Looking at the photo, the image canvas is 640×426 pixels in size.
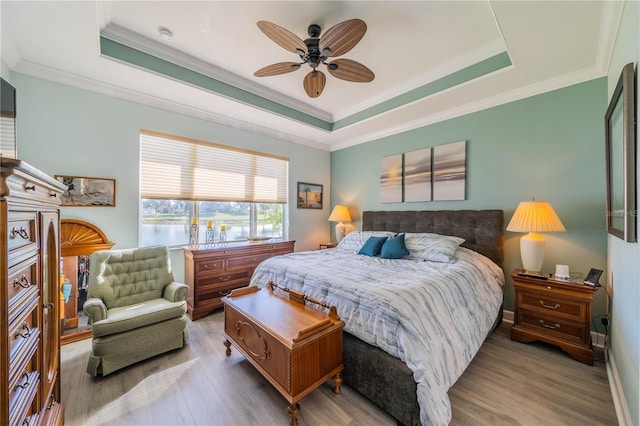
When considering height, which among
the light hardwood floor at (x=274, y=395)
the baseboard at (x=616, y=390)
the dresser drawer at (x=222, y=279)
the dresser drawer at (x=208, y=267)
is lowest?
the light hardwood floor at (x=274, y=395)

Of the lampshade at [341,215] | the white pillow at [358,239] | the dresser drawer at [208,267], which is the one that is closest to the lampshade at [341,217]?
the lampshade at [341,215]

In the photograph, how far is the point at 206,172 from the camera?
3668 millimetres

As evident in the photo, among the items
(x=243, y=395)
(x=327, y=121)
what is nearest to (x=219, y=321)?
(x=243, y=395)

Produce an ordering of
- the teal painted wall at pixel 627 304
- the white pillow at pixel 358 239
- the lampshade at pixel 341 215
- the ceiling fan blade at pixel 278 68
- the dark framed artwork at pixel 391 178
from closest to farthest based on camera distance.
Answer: the teal painted wall at pixel 627 304
the ceiling fan blade at pixel 278 68
the white pillow at pixel 358 239
the dark framed artwork at pixel 391 178
the lampshade at pixel 341 215

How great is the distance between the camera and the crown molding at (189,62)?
2334 millimetres

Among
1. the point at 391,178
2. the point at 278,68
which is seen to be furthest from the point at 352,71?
the point at 391,178

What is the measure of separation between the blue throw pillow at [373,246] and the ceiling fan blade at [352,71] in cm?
185

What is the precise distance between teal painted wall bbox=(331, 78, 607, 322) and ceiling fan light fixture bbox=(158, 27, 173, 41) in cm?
335

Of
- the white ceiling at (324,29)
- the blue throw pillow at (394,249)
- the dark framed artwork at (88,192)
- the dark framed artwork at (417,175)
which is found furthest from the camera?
the dark framed artwork at (417,175)

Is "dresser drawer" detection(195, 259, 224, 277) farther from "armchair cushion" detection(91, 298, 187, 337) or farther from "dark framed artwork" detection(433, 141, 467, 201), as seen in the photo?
"dark framed artwork" detection(433, 141, 467, 201)

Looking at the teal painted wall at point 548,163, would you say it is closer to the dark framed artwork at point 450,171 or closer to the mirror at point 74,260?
the dark framed artwork at point 450,171

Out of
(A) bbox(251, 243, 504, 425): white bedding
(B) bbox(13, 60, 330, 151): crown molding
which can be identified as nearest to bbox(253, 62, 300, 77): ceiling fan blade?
(B) bbox(13, 60, 330, 151): crown molding

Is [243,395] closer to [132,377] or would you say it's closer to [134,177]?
[132,377]

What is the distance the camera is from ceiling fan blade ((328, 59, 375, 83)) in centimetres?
221
